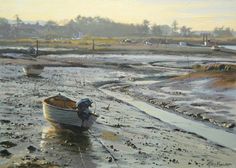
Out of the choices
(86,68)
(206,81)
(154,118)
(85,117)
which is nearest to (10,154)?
(85,117)

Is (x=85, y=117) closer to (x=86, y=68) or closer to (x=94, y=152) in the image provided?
(x=94, y=152)

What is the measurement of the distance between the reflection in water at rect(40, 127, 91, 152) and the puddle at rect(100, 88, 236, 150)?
788 centimetres

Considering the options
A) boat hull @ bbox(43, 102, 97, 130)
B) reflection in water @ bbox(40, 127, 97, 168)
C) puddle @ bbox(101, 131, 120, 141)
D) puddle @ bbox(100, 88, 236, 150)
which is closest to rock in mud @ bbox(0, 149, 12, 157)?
reflection in water @ bbox(40, 127, 97, 168)

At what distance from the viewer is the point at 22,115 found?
2997 centimetres

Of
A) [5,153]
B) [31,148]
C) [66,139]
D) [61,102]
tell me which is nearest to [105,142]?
[66,139]

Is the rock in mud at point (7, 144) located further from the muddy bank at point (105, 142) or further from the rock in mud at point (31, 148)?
the rock in mud at point (31, 148)

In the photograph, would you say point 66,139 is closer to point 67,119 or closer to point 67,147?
point 67,119

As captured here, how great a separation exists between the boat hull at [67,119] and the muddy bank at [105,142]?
518mm

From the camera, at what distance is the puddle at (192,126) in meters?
27.5

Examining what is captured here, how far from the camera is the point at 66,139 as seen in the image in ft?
78.6

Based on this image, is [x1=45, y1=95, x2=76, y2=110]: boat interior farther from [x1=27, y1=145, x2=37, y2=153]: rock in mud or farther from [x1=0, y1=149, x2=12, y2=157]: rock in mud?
[x1=0, y1=149, x2=12, y2=157]: rock in mud

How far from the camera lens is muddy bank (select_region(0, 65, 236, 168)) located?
66.4 ft

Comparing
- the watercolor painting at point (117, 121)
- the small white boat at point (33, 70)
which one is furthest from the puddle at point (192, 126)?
the small white boat at point (33, 70)

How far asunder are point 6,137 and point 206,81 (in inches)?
1311
